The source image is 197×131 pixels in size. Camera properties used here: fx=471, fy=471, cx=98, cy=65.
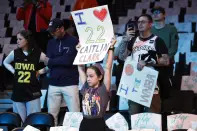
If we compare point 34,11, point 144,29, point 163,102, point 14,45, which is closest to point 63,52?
point 144,29

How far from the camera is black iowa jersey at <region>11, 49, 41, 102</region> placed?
6005mm

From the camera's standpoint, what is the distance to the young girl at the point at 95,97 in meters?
4.60

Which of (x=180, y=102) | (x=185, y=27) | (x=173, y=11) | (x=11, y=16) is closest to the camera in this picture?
(x=180, y=102)

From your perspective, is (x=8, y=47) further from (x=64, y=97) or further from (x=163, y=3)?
(x=64, y=97)

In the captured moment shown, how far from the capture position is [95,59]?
470cm

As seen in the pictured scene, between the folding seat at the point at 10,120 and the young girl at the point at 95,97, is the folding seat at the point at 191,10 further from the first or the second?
the folding seat at the point at 10,120

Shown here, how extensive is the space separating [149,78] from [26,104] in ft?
5.44

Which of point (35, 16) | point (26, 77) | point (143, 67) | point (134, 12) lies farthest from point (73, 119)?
point (134, 12)

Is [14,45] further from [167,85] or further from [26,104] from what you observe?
[167,85]

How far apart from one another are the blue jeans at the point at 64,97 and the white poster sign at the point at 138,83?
24.8 inches

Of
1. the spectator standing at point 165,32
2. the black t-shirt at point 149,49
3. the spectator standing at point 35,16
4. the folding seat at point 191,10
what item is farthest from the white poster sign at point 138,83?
the folding seat at point 191,10

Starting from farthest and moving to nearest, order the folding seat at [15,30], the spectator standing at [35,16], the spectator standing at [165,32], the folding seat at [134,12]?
1. the folding seat at [15,30]
2. the folding seat at [134,12]
3. the spectator standing at [35,16]
4. the spectator standing at [165,32]

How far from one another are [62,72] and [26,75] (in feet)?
1.76

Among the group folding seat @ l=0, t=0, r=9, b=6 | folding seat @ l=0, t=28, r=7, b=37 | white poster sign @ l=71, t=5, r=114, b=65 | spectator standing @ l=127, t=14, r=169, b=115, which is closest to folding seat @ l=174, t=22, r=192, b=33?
spectator standing @ l=127, t=14, r=169, b=115
